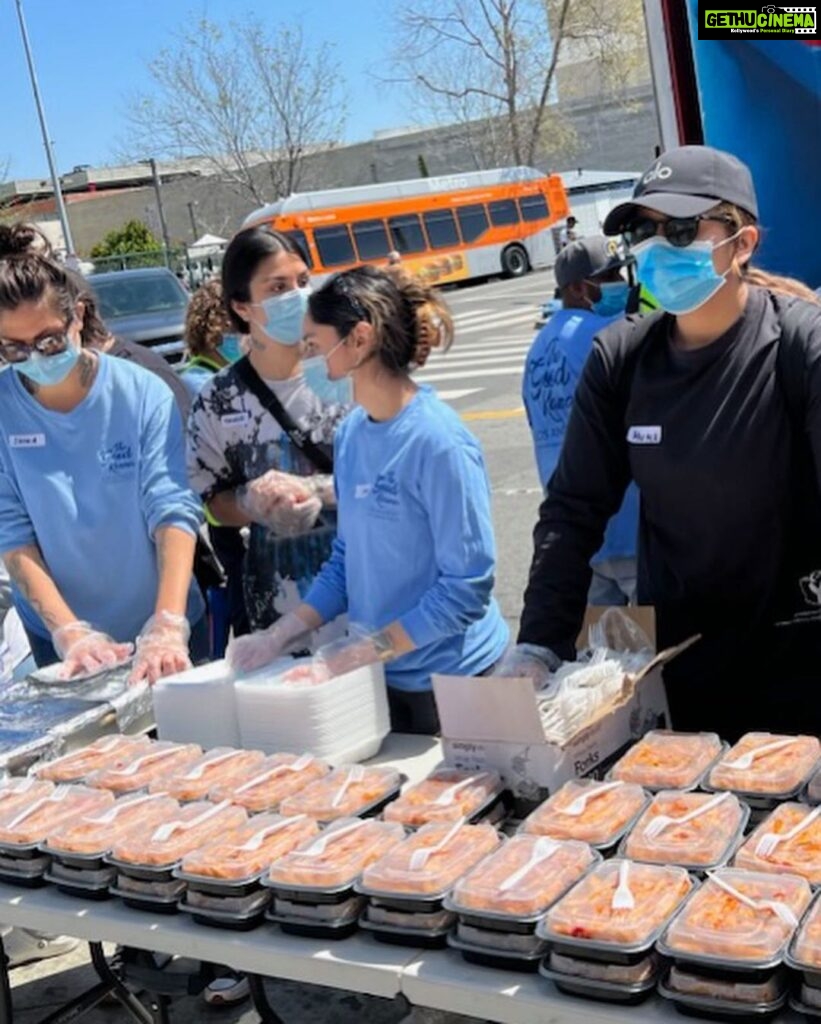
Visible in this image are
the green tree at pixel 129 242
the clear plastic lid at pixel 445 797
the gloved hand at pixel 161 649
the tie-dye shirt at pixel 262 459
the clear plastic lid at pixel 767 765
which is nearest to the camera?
the clear plastic lid at pixel 767 765

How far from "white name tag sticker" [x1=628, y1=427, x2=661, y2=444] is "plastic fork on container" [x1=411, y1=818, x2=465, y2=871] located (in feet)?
2.86

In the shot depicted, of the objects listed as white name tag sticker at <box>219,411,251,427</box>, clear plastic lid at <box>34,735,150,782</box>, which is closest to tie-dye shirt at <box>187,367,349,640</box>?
white name tag sticker at <box>219,411,251,427</box>

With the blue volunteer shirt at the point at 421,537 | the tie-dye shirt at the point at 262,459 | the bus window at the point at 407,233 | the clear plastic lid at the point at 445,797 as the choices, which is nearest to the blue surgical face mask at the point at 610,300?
the tie-dye shirt at the point at 262,459

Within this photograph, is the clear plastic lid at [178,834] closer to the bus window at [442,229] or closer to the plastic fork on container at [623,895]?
the plastic fork on container at [623,895]

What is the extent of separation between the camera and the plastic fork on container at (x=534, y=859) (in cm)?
178

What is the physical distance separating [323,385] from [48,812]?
1.46 m

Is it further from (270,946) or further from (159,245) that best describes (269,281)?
(159,245)

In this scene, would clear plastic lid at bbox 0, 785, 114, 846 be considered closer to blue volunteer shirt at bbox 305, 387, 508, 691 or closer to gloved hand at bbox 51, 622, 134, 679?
gloved hand at bbox 51, 622, 134, 679

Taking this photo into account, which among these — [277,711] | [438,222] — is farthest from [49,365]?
[438,222]

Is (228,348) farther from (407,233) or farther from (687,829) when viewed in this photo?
(407,233)

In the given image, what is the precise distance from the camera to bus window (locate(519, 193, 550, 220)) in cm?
3241

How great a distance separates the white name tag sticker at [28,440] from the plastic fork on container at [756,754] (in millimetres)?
2027

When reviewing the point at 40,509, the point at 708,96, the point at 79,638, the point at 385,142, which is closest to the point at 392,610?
the point at 79,638

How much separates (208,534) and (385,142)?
46074 mm
